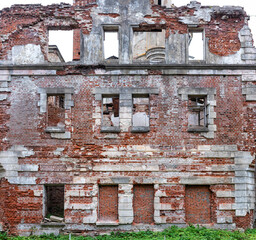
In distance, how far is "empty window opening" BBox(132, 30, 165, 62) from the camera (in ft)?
68.4

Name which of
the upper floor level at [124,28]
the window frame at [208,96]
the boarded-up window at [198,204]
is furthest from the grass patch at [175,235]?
the upper floor level at [124,28]

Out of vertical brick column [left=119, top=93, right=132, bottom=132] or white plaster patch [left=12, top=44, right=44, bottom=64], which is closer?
vertical brick column [left=119, top=93, right=132, bottom=132]

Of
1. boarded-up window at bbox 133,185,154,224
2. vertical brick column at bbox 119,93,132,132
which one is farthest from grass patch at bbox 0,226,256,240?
vertical brick column at bbox 119,93,132,132

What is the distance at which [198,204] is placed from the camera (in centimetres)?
1206

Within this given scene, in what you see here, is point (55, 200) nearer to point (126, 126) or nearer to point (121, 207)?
point (121, 207)

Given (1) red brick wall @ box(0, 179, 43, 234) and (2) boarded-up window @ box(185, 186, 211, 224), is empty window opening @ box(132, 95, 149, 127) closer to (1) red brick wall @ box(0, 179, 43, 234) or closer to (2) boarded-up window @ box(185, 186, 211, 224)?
(2) boarded-up window @ box(185, 186, 211, 224)

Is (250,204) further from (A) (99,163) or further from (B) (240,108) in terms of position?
(A) (99,163)

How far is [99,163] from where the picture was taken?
39.6 feet

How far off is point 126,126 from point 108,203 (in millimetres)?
3096

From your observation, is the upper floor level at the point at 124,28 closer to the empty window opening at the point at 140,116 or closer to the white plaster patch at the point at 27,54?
the white plaster patch at the point at 27,54

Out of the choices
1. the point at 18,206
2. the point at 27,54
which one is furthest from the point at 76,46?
the point at 18,206

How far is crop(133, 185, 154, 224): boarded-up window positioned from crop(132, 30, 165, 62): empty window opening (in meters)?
11.0

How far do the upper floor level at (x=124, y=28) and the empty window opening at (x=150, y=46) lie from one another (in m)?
7.90

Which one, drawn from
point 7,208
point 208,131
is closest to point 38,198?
point 7,208
